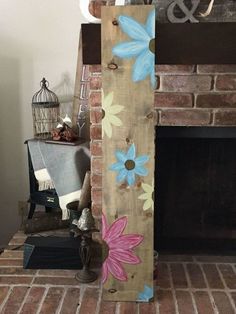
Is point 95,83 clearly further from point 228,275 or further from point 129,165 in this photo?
point 228,275

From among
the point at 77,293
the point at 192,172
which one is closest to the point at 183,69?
the point at 192,172

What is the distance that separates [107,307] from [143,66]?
102cm

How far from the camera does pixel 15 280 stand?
1.81 meters

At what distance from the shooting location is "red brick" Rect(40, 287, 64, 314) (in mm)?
1600

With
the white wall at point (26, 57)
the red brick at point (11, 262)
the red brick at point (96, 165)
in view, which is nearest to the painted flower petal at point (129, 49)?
the red brick at point (96, 165)

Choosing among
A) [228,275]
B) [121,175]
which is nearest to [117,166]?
[121,175]

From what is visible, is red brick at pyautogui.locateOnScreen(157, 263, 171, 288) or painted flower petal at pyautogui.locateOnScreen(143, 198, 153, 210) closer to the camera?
painted flower petal at pyautogui.locateOnScreen(143, 198, 153, 210)

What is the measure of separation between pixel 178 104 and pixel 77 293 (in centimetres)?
101

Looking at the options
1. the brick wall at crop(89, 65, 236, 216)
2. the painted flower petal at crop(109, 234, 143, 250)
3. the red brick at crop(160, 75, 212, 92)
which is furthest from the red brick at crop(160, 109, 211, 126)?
the painted flower petal at crop(109, 234, 143, 250)

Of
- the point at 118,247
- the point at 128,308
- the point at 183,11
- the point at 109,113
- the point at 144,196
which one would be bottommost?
the point at 128,308

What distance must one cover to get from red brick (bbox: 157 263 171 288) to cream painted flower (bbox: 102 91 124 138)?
78 cm

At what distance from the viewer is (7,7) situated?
2.33 metres

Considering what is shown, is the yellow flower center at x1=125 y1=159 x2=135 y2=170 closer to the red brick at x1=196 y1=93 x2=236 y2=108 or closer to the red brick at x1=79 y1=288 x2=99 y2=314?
the red brick at x1=196 y1=93 x2=236 y2=108

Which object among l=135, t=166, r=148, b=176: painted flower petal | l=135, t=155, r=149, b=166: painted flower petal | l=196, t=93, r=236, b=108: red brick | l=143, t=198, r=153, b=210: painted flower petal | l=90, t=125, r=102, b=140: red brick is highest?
l=196, t=93, r=236, b=108: red brick
